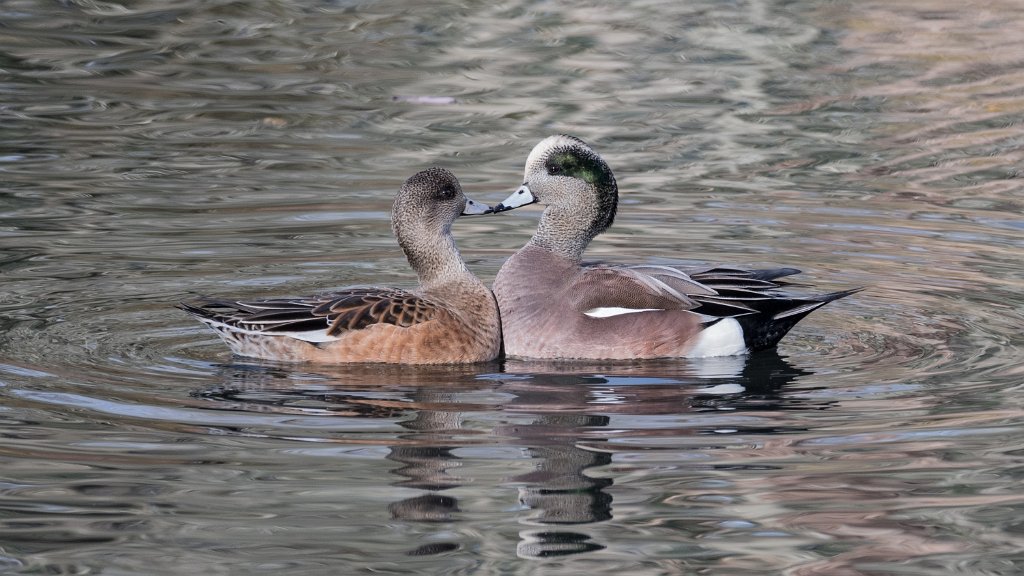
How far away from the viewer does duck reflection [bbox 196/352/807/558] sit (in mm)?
5414

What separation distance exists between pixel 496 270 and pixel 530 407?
2.97m

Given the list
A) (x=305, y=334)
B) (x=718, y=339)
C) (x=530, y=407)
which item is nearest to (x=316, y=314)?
(x=305, y=334)

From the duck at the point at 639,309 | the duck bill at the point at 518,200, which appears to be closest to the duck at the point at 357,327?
the duck at the point at 639,309

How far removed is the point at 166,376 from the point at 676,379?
2335 millimetres

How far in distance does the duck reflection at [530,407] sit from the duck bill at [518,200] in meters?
0.91

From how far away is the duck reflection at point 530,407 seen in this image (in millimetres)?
5414

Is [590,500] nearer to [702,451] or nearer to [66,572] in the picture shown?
[702,451]

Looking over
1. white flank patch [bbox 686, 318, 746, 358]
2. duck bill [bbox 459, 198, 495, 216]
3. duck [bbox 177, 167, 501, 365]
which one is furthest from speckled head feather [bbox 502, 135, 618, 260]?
white flank patch [bbox 686, 318, 746, 358]

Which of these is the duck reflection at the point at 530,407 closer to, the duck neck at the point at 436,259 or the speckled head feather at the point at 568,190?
the duck neck at the point at 436,259

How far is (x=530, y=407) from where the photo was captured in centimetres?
678

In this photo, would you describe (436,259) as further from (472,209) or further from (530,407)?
(530,407)

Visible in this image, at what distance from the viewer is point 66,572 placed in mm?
4883

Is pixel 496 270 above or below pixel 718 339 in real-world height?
above

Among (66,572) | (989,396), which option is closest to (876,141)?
(989,396)
